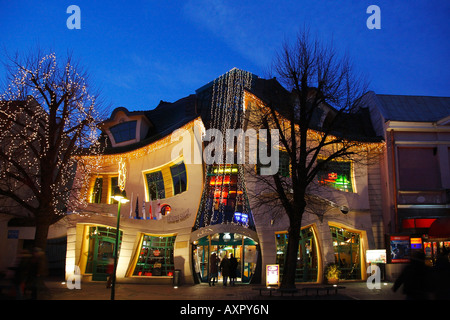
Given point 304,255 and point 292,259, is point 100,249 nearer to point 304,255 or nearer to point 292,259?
point 304,255

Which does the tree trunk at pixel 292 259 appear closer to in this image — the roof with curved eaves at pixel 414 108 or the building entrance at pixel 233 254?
the building entrance at pixel 233 254

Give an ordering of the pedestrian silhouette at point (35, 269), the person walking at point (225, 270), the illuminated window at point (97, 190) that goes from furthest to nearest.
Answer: the illuminated window at point (97, 190) → the person walking at point (225, 270) → the pedestrian silhouette at point (35, 269)

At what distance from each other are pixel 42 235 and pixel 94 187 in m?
9.86

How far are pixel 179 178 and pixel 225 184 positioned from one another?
3369 millimetres

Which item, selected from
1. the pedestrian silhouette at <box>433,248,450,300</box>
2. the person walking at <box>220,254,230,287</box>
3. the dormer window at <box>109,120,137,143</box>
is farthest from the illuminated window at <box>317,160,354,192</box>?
the pedestrian silhouette at <box>433,248,450,300</box>

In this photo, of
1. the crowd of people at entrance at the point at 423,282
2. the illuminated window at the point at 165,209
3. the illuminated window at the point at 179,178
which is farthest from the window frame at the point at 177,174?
the crowd of people at entrance at the point at 423,282

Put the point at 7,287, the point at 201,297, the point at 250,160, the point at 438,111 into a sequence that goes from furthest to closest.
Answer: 1. the point at 438,111
2. the point at 250,160
3. the point at 201,297
4. the point at 7,287

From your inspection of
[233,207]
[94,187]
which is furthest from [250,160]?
[94,187]

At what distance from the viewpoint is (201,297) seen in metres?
15.8

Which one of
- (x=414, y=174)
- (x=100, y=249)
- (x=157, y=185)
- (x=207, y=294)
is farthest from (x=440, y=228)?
(x=100, y=249)

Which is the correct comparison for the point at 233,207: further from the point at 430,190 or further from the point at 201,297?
the point at 430,190

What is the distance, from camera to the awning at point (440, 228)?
18711 millimetres

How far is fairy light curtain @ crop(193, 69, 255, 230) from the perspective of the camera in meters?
21.2

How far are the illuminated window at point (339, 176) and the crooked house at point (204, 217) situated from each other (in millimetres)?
61
